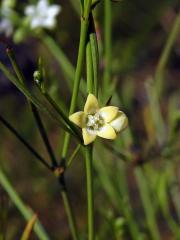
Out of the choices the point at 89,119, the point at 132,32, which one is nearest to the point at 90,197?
the point at 89,119

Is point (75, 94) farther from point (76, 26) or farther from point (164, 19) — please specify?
point (76, 26)

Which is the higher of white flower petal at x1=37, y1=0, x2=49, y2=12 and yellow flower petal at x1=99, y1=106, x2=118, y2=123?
white flower petal at x1=37, y1=0, x2=49, y2=12

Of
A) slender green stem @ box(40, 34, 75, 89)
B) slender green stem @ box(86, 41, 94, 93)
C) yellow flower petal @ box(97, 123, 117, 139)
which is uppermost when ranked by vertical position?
slender green stem @ box(86, 41, 94, 93)

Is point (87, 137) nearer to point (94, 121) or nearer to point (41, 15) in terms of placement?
point (94, 121)

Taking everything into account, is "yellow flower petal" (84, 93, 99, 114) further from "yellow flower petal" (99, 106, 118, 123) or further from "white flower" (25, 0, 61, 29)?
"white flower" (25, 0, 61, 29)

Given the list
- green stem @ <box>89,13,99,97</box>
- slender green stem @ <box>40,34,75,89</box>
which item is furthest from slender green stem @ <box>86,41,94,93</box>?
Answer: slender green stem @ <box>40,34,75,89</box>

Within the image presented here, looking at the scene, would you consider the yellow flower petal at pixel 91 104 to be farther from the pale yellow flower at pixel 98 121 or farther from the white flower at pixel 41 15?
the white flower at pixel 41 15
